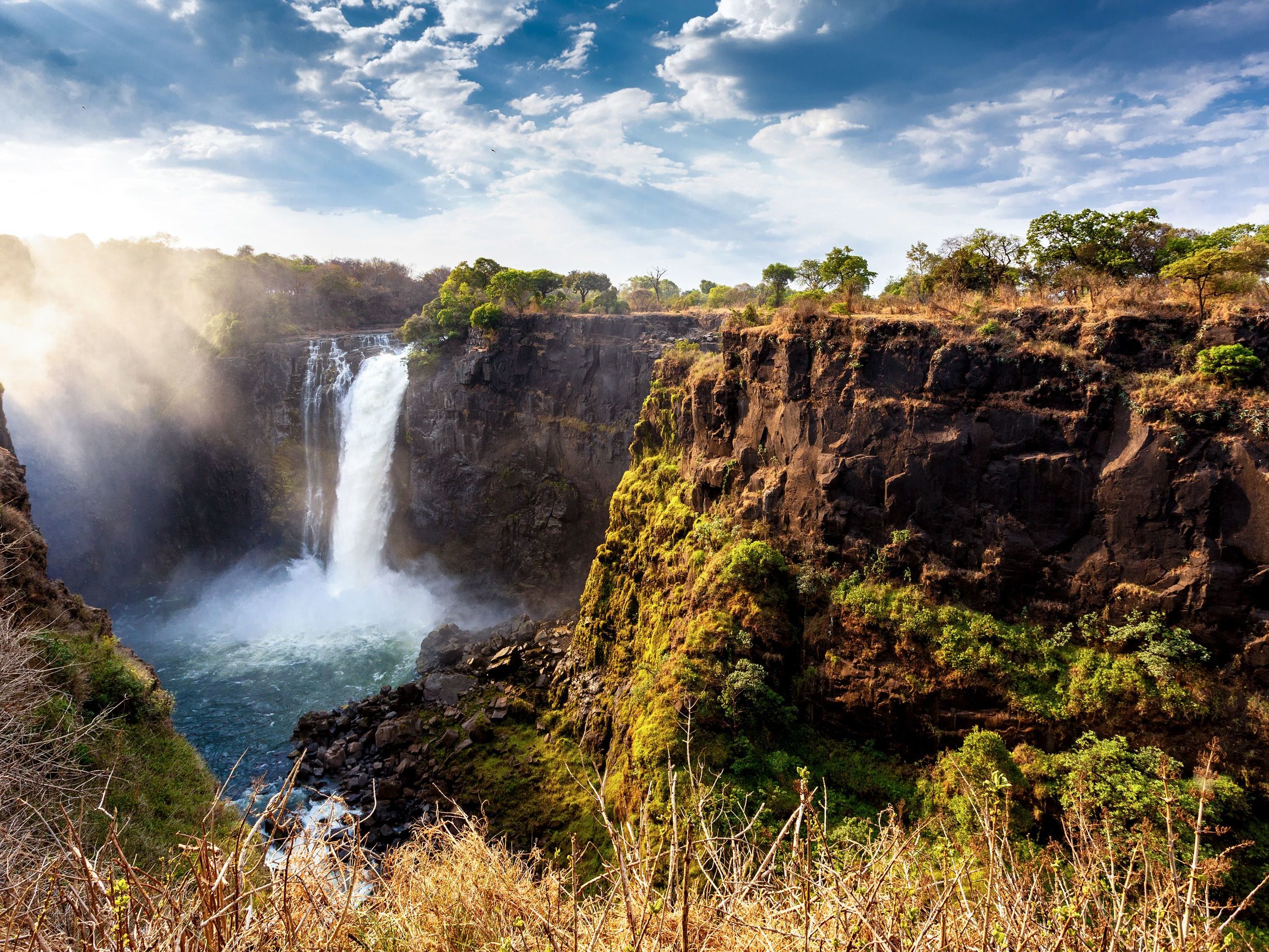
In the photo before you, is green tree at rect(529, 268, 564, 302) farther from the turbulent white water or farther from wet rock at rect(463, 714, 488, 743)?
wet rock at rect(463, 714, 488, 743)

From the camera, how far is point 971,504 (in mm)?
16078

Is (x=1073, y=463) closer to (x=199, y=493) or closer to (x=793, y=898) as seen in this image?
(x=793, y=898)

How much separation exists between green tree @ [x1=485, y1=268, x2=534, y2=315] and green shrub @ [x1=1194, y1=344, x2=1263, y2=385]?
33.1 meters

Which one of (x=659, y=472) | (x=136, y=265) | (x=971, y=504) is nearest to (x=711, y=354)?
(x=659, y=472)

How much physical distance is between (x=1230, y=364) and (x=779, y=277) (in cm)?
2247

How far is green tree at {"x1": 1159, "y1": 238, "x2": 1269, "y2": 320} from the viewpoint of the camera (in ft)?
44.2

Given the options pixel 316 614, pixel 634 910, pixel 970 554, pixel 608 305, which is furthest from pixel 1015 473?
pixel 316 614

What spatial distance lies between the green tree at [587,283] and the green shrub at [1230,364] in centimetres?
3963

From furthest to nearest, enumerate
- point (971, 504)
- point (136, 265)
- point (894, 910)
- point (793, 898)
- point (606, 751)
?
1. point (136, 265)
2. point (606, 751)
3. point (971, 504)
4. point (894, 910)
5. point (793, 898)

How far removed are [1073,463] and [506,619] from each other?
90.7ft

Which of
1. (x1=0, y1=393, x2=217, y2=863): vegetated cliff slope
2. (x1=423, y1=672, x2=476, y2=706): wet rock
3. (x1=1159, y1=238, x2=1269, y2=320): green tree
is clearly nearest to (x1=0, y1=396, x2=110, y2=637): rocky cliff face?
(x1=0, y1=393, x2=217, y2=863): vegetated cliff slope

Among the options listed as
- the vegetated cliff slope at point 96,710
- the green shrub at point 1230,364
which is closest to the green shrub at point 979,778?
the green shrub at point 1230,364

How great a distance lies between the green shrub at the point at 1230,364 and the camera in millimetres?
13273

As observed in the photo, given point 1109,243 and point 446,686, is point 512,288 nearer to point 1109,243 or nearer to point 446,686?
point 446,686
